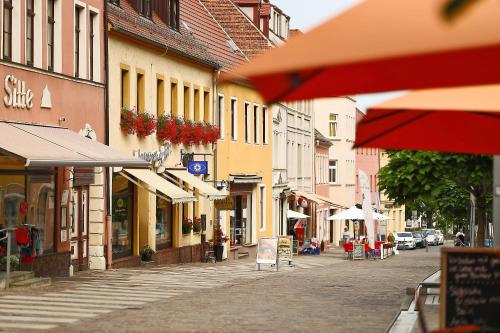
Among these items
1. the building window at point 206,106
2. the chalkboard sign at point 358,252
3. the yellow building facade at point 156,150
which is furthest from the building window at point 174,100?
the chalkboard sign at point 358,252

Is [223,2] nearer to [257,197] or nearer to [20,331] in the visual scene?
[257,197]

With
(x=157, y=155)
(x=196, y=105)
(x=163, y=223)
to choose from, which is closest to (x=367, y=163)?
(x=196, y=105)

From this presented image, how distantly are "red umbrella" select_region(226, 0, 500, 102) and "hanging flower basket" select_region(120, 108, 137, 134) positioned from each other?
1023 inches

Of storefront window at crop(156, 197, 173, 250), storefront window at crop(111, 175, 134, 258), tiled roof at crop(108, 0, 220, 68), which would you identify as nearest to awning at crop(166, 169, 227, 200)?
storefront window at crop(156, 197, 173, 250)

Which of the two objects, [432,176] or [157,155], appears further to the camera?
[157,155]

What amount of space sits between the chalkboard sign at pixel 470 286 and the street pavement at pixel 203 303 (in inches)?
200

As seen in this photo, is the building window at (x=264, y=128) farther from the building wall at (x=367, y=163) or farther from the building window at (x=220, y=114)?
the building wall at (x=367, y=163)

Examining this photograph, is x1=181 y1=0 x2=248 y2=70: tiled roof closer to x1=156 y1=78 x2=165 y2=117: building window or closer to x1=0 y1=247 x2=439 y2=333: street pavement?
x1=156 y1=78 x2=165 y2=117: building window

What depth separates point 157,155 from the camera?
3438cm

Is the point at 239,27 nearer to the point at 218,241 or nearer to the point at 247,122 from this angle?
the point at 247,122

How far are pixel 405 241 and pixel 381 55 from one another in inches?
3061

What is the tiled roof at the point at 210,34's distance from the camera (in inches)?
1725

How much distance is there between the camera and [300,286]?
24828 millimetres

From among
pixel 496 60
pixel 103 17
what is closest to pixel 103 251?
pixel 103 17
